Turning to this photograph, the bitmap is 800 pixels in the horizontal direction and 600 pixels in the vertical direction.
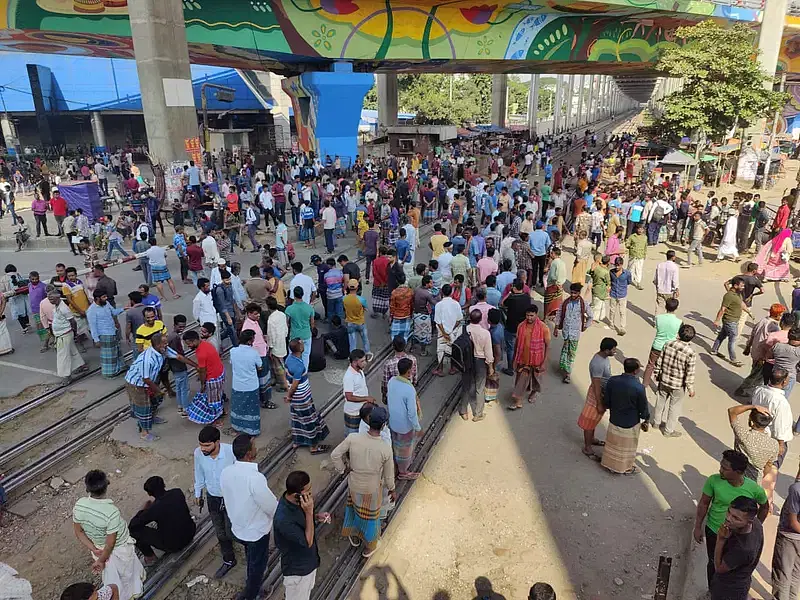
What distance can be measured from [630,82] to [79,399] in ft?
282

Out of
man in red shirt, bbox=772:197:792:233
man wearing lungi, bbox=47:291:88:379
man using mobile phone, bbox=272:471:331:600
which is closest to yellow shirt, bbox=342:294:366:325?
man wearing lungi, bbox=47:291:88:379

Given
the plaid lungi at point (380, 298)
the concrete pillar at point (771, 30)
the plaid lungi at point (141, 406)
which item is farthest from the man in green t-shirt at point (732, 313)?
the concrete pillar at point (771, 30)

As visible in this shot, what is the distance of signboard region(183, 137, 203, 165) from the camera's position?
64.2 feet

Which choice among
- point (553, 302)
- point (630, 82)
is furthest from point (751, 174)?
point (630, 82)

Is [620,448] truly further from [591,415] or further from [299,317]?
[299,317]

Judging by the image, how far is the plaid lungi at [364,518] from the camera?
16.2 ft

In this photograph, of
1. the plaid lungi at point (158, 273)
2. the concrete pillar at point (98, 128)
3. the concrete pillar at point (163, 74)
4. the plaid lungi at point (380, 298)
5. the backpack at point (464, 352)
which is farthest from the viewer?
the concrete pillar at point (98, 128)

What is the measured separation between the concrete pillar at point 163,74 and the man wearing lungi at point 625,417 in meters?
17.8

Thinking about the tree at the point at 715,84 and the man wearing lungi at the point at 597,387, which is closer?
the man wearing lungi at the point at 597,387

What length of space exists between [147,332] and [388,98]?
37180mm

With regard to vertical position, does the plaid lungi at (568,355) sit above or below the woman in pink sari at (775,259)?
below

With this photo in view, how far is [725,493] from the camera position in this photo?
4.39 metres

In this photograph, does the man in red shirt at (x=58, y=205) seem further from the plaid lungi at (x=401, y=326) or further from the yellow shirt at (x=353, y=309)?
the plaid lungi at (x=401, y=326)

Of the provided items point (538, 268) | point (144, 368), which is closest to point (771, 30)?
point (538, 268)
